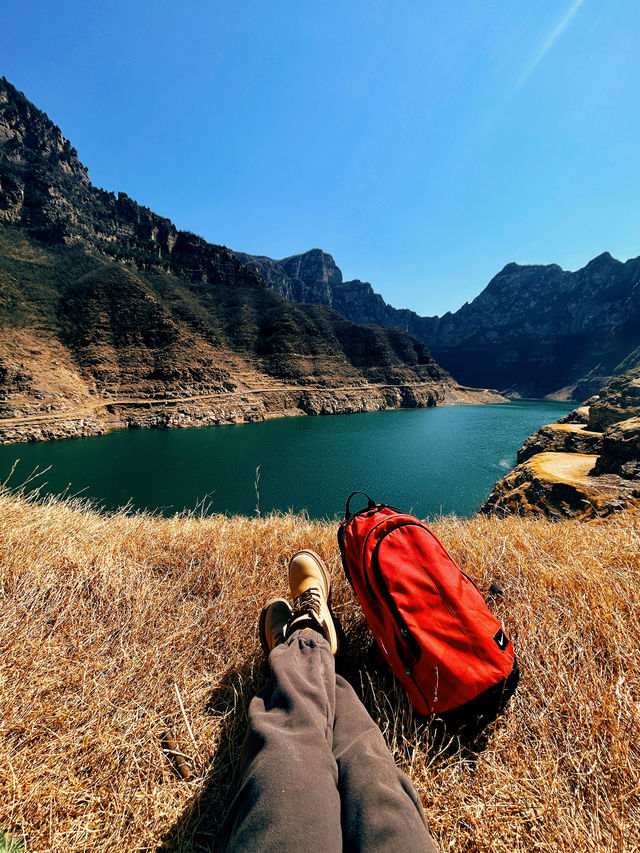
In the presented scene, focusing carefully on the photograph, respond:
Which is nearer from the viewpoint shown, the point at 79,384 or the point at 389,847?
the point at 389,847

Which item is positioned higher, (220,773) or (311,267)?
(311,267)

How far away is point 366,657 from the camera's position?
148 centimetres

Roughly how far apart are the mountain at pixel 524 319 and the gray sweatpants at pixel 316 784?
101290 mm

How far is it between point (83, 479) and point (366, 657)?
16.0 m

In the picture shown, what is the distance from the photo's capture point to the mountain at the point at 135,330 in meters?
26.5

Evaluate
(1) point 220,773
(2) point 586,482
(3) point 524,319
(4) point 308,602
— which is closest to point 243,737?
(1) point 220,773

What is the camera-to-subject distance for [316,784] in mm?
788

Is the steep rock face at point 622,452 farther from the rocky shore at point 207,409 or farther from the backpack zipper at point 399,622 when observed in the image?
the rocky shore at point 207,409

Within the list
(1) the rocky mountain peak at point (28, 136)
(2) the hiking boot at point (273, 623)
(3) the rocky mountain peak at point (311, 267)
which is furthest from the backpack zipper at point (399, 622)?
(3) the rocky mountain peak at point (311, 267)

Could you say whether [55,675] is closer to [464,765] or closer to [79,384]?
[464,765]

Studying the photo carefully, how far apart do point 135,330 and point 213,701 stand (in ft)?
134

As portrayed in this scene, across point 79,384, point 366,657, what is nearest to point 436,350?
point 79,384

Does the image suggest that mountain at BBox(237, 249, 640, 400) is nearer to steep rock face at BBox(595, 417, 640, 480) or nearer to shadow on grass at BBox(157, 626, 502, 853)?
steep rock face at BBox(595, 417, 640, 480)

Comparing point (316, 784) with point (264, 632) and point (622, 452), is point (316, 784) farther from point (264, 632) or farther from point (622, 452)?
point (622, 452)
